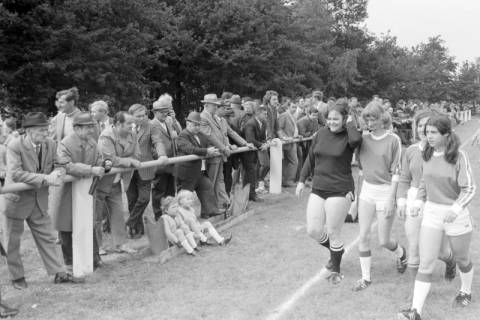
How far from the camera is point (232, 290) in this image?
593 cm

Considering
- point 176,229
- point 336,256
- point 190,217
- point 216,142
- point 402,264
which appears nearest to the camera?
point 336,256

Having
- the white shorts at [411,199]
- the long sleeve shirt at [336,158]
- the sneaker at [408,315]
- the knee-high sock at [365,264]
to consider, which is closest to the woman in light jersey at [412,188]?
the white shorts at [411,199]

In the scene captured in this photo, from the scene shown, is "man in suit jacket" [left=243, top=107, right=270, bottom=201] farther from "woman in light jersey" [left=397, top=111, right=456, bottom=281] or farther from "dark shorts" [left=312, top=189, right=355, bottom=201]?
"woman in light jersey" [left=397, top=111, right=456, bottom=281]

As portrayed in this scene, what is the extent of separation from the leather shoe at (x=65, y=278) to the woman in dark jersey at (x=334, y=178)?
8.25 feet

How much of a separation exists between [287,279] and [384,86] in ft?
169

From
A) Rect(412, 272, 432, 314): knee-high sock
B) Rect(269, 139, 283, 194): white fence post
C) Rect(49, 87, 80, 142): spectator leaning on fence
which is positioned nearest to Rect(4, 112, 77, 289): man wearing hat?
Rect(49, 87, 80, 142): spectator leaning on fence

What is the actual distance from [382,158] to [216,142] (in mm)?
4014

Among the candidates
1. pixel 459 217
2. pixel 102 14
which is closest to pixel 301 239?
pixel 459 217

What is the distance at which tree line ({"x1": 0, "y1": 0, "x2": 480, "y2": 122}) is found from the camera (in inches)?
819

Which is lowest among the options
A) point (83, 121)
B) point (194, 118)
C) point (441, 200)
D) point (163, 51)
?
point (441, 200)

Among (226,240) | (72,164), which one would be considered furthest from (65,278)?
(226,240)

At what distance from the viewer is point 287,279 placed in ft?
20.7

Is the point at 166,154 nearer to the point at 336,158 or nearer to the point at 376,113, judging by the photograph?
the point at 336,158

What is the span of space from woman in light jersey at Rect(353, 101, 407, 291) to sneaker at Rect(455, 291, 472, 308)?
0.93 metres
